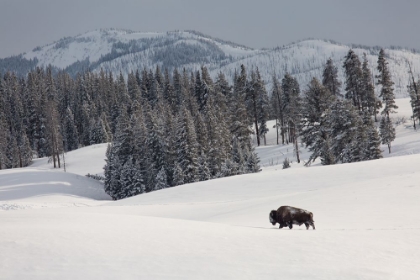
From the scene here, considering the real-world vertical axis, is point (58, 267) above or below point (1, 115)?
below

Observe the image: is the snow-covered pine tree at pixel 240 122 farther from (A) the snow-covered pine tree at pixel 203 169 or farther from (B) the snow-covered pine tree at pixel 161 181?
(B) the snow-covered pine tree at pixel 161 181

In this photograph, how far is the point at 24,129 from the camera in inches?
3962

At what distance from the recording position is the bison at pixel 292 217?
41.5 feet

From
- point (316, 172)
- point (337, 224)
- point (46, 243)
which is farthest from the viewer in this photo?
point (316, 172)

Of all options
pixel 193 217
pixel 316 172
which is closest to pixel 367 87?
pixel 316 172

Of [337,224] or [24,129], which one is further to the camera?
[24,129]

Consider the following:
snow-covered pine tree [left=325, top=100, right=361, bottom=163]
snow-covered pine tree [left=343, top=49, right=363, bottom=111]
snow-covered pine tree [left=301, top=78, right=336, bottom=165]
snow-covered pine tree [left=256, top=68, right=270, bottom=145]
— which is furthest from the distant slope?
snow-covered pine tree [left=256, top=68, right=270, bottom=145]

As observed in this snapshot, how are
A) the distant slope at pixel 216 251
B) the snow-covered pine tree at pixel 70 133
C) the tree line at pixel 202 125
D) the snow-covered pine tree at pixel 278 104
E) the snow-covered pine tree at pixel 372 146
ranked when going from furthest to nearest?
the snow-covered pine tree at pixel 70 133 → the snow-covered pine tree at pixel 278 104 → the tree line at pixel 202 125 → the snow-covered pine tree at pixel 372 146 → the distant slope at pixel 216 251

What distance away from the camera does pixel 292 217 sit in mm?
12820

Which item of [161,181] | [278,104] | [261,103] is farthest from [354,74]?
[161,181]

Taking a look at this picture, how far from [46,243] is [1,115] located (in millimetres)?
110125

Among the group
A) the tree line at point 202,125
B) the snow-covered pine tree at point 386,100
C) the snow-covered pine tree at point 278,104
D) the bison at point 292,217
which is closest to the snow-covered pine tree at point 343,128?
the tree line at point 202,125

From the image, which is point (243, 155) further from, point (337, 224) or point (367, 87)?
point (337, 224)

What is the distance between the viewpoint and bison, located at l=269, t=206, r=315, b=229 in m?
12.6
